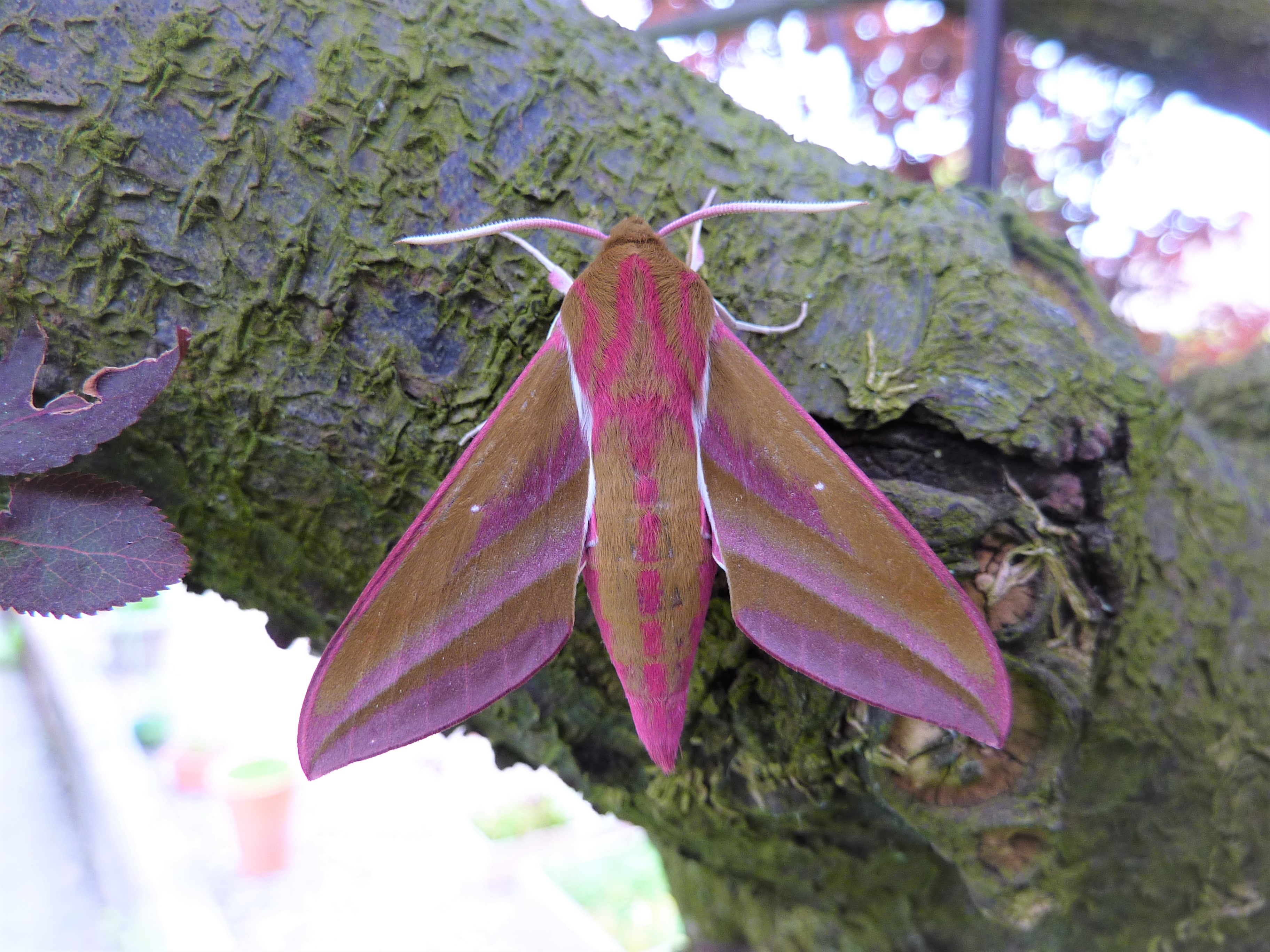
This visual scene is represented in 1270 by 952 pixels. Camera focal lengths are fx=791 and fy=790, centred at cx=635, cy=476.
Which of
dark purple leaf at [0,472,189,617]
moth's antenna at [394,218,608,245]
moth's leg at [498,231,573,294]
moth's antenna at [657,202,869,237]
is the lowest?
dark purple leaf at [0,472,189,617]

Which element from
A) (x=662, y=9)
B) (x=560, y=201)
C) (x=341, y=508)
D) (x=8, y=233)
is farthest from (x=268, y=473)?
(x=662, y=9)

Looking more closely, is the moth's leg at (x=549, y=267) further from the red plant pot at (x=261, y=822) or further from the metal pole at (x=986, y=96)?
the red plant pot at (x=261, y=822)

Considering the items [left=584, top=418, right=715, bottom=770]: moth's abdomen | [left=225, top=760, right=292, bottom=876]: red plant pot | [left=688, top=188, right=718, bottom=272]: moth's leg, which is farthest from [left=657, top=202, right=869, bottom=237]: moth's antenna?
[left=225, top=760, right=292, bottom=876]: red plant pot

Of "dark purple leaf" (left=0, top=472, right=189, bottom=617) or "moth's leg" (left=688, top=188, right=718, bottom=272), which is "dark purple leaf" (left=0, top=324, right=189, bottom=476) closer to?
"dark purple leaf" (left=0, top=472, right=189, bottom=617)

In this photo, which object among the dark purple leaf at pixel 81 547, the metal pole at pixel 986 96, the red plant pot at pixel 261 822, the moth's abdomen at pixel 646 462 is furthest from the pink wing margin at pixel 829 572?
the red plant pot at pixel 261 822

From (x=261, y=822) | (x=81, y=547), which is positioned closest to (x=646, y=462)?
(x=81, y=547)
